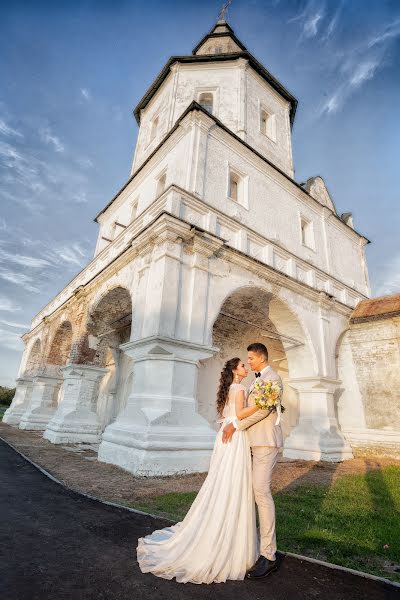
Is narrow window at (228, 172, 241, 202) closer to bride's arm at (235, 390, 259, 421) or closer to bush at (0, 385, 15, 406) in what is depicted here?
bride's arm at (235, 390, 259, 421)

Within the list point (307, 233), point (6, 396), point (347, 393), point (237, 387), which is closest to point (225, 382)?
point (237, 387)

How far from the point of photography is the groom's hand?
295 cm

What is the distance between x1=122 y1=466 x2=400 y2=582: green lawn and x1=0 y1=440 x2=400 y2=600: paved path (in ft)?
1.51

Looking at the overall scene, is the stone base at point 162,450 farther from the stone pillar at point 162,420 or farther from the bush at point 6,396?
the bush at point 6,396

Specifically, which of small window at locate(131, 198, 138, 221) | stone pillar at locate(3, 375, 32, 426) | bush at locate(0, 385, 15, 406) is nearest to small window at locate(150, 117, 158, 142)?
small window at locate(131, 198, 138, 221)

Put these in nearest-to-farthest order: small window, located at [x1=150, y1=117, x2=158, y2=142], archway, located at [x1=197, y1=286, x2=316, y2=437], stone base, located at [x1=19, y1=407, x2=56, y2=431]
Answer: archway, located at [x1=197, y1=286, x2=316, y2=437], stone base, located at [x1=19, y1=407, x2=56, y2=431], small window, located at [x1=150, y1=117, x2=158, y2=142]

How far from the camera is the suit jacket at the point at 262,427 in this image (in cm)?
290

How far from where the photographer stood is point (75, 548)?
2932 mm

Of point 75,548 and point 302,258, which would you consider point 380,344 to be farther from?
point 75,548

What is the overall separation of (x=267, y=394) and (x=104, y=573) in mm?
1889

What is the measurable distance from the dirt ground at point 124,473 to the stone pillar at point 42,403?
450 cm

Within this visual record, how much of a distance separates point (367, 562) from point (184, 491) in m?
3.00

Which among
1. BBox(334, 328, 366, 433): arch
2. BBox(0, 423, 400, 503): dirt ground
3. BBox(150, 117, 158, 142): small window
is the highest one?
BBox(150, 117, 158, 142): small window

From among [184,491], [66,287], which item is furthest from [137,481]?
[66,287]
